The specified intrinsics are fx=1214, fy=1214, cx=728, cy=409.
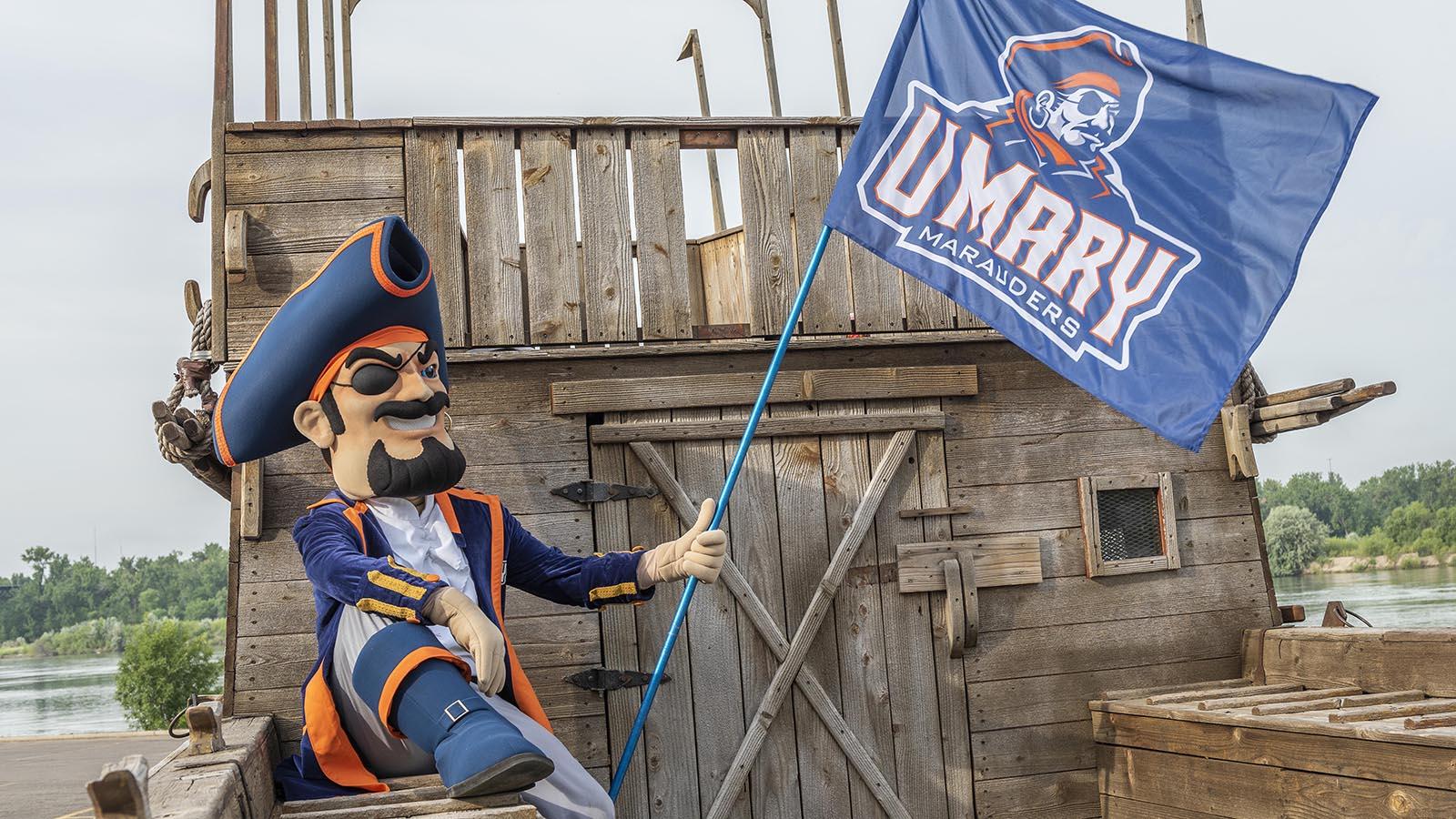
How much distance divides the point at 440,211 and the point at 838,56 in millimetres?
2532

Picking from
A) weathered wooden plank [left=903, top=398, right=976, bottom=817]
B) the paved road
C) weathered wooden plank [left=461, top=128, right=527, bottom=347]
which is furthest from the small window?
the paved road

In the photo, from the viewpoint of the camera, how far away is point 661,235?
4926mm

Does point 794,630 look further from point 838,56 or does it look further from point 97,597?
point 97,597

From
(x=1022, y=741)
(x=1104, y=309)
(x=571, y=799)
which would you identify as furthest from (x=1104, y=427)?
(x=571, y=799)

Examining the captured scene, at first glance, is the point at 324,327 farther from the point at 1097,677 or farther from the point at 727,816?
the point at 1097,677

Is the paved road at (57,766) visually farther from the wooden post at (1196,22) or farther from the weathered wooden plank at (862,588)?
the wooden post at (1196,22)

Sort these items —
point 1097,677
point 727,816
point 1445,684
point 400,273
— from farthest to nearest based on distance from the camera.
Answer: point 1097,677, point 727,816, point 1445,684, point 400,273

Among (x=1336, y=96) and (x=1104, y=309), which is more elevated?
(x=1336, y=96)

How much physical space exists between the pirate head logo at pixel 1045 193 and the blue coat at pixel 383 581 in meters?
1.39

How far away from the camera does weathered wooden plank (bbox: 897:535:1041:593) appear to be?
16.0 feet

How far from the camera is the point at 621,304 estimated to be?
4.87m

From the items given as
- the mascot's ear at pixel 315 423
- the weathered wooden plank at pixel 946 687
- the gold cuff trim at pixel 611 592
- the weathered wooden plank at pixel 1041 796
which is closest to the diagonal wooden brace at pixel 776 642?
the weathered wooden plank at pixel 946 687

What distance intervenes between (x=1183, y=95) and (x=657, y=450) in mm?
2288

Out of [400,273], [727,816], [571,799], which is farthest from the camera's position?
[727,816]
